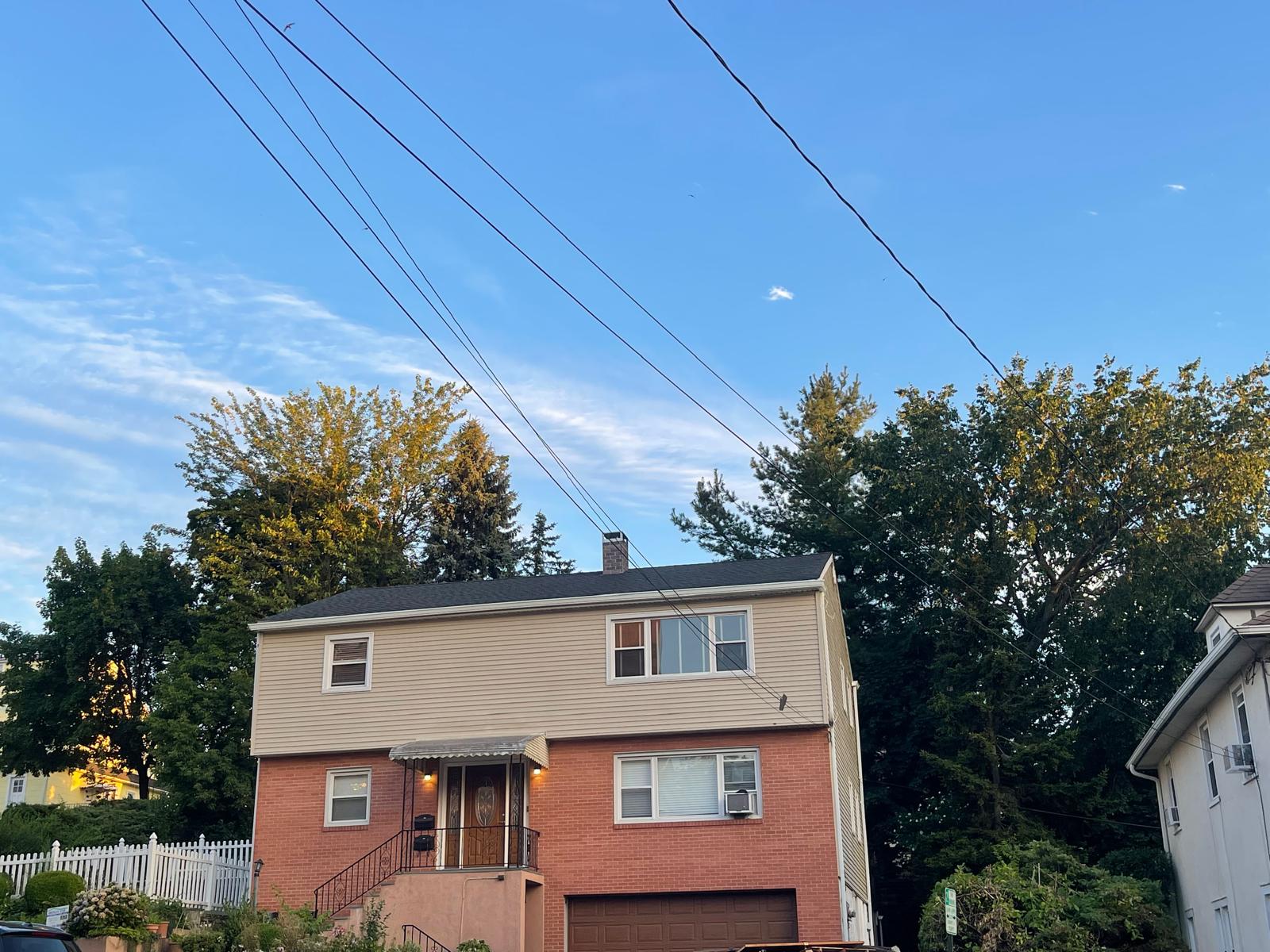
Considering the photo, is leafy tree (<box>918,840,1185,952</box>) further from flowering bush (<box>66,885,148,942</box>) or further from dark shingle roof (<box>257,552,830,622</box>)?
flowering bush (<box>66,885,148,942</box>)

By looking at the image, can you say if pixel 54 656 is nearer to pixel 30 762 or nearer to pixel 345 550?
pixel 30 762

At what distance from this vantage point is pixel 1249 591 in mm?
18797

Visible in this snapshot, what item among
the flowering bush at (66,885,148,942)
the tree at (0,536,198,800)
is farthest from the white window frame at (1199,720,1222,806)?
the tree at (0,536,198,800)

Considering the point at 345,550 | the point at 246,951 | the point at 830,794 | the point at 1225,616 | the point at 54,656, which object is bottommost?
the point at 246,951

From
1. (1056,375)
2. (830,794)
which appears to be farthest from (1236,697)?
(1056,375)

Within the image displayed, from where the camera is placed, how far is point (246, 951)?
18016 millimetres

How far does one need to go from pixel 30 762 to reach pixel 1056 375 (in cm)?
3483

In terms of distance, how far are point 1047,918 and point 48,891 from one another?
1691 centimetres

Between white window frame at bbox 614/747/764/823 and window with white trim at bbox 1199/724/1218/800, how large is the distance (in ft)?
24.3

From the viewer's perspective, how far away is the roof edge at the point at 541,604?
890 inches

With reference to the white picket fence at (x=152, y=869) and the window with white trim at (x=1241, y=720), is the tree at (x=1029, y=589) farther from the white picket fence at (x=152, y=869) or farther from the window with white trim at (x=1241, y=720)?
the white picket fence at (x=152, y=869)

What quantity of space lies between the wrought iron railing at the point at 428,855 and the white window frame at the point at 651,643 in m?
3.26

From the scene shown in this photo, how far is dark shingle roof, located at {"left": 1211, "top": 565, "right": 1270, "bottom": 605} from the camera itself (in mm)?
18250

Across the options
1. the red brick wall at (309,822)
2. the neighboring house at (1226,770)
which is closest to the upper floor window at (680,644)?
the red brick wall at (309,822)
